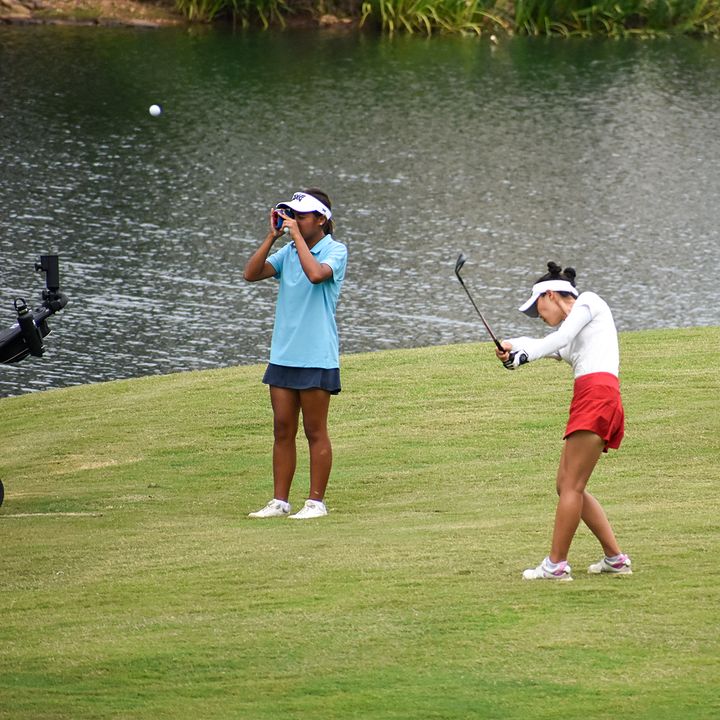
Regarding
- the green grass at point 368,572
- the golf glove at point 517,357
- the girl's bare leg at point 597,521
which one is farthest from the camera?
the girl's bare leg at point 597,521

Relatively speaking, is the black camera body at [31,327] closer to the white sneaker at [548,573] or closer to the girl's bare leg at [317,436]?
the girl's bare leg at [317,436]

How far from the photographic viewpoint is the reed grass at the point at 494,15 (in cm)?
5125

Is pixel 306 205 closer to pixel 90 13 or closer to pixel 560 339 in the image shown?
pixel 560 339

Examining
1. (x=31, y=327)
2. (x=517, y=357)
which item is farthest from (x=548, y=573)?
(x=31, y=327)

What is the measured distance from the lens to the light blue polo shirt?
8133 millimetres

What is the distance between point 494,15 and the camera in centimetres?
5316

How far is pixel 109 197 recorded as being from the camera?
2784cm

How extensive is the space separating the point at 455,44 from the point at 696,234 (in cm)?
2450

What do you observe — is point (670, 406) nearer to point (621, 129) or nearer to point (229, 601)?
point (229, 601)

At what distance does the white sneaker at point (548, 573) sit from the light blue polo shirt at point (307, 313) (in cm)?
215

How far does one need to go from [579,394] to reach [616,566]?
81 centimetres

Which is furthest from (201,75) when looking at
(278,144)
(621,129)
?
(621,129)

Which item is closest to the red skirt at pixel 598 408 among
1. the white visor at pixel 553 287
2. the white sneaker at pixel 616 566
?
the white visor at pixel 553 287

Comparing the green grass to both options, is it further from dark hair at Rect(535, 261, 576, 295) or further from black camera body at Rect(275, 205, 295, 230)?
black camera body at Rect(275, 205, 295, 230)
